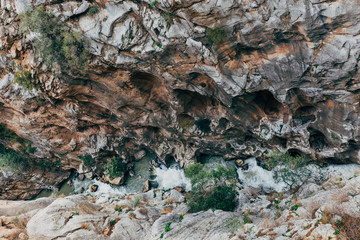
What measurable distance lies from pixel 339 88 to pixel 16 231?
22.4m

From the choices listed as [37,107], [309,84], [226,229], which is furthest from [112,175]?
[309,84]

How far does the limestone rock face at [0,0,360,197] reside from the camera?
514 inches

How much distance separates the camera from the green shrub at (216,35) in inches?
545

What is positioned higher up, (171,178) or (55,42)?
(55,42)

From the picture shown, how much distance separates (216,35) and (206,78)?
408 cm

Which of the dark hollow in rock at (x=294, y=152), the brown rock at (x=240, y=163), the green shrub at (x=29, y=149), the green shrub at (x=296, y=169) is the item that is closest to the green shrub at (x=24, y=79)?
the green shrub at (x=29, y=149)

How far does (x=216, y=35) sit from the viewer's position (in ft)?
45.9

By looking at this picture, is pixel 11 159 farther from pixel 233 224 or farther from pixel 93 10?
pixel 233 224

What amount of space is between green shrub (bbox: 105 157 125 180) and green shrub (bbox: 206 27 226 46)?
59.3 ft

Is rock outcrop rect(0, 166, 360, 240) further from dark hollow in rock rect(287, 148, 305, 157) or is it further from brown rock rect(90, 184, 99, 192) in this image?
brown rock rect(90, 184, 99, 192)

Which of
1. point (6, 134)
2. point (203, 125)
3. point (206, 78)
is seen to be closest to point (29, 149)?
point (6, 134)

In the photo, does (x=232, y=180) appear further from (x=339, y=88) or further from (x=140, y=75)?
(x=140, y=75)

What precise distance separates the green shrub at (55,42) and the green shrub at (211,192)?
41.5ft

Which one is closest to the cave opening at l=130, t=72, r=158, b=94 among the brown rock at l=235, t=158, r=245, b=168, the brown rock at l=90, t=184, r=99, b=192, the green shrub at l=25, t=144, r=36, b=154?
the brown rock at l=235, t=158, r=245, b=168
